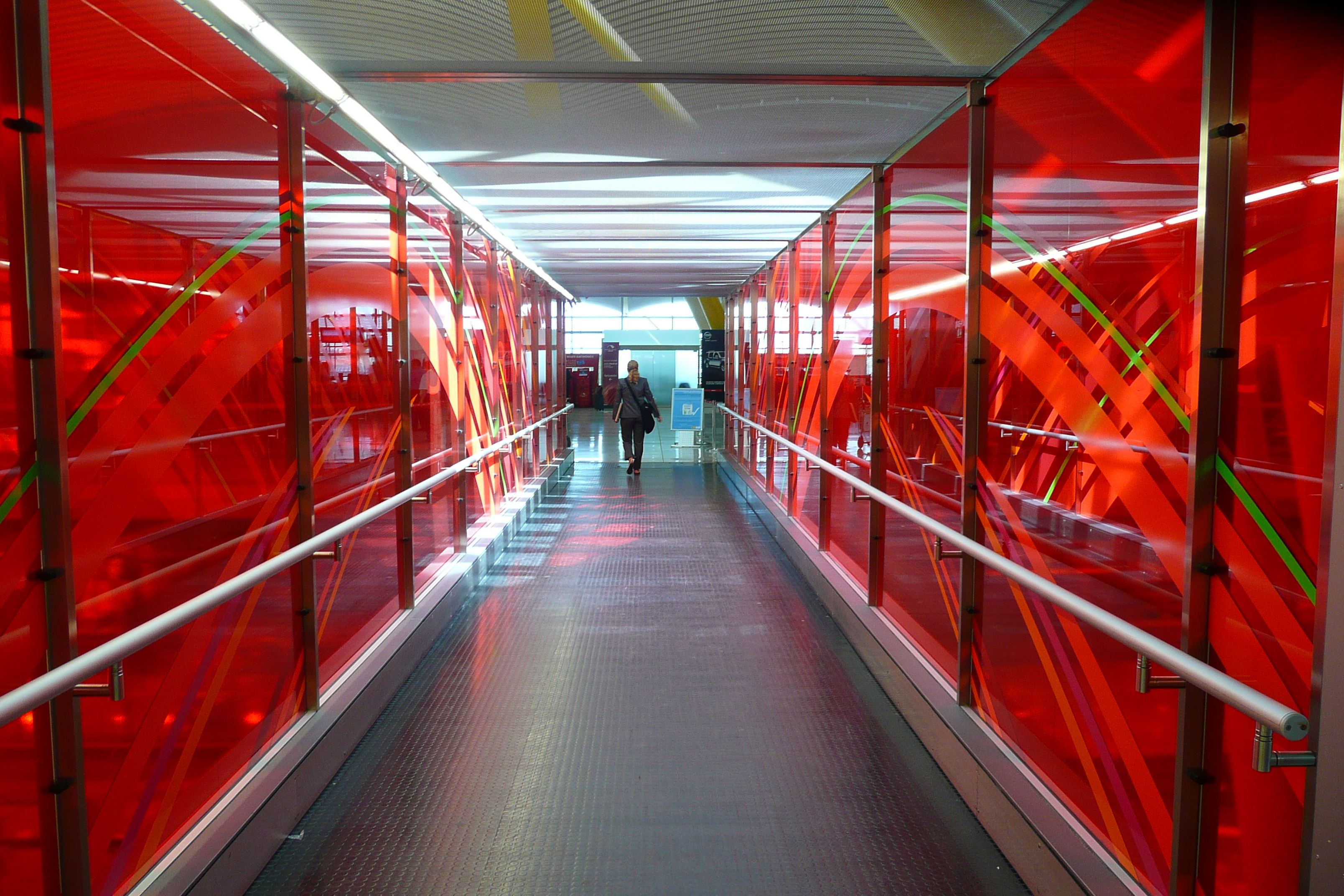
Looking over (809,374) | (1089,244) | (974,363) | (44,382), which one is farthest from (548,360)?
(44,382)

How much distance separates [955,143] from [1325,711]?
103 inches

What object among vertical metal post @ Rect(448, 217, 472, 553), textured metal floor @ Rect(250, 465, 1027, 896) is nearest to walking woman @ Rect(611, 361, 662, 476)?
vertical metal post @ Rect(448, 217, 472, 553)

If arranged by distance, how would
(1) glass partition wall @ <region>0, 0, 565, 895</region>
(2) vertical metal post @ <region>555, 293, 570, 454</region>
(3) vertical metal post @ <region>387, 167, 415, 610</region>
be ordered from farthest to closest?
(2) vertical metal post @ <region>555, 293, 570, 454</region> → (3) vertical metal post @ <region>387, 167, 415, 610</region> → (1) glass partition wall @ <region>0, 0, 565, 895</region>

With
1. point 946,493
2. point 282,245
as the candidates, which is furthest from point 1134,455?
point 282,245

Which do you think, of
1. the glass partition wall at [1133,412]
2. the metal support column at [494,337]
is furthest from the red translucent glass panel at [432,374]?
the glass partition wall at [1133,412]

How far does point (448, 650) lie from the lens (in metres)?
4.56

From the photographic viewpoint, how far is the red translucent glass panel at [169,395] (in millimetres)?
1960

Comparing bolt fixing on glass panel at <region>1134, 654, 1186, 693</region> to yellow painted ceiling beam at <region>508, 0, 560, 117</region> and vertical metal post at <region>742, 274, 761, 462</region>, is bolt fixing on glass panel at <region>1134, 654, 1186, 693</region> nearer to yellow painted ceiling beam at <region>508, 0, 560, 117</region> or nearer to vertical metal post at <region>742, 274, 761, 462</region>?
yellow painted ceiling beam at <region>508, 0, 560, 117</region>

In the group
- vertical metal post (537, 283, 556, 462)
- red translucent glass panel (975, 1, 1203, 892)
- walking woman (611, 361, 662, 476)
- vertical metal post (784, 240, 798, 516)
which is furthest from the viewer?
walking woman (611, 361, 662, 476)

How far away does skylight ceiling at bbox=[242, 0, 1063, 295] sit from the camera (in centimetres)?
264

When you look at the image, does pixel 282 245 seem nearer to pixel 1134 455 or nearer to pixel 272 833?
pixel 272 833

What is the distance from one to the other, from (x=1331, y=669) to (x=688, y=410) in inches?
534

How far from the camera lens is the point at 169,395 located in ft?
7.63

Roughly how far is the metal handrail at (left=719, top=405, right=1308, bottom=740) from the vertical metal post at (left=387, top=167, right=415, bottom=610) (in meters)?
2.64
